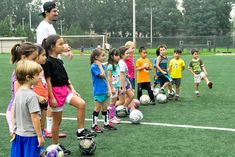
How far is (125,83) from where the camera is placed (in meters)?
7.61

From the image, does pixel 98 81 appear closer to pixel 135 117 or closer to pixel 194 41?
pixel 135 117

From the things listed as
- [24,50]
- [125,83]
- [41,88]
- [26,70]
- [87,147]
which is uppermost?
[24,50]

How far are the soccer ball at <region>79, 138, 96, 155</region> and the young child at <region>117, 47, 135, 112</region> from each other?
7.58 ft

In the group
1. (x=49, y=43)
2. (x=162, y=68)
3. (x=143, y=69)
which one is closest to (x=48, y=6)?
(x=49, y=43)

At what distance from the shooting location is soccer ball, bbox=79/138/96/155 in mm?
5254

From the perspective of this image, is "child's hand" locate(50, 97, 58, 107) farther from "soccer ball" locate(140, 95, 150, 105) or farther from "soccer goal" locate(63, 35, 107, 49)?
"soccer goal" locate(63, 35, 107, 49)

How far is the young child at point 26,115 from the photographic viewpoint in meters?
3.71

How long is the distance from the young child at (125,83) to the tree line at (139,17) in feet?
228

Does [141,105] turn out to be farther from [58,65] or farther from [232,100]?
[58,65]

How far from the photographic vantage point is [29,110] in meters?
3.73

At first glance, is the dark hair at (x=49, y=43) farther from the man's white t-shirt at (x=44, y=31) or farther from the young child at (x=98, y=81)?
the young child at (x=98, y=81)

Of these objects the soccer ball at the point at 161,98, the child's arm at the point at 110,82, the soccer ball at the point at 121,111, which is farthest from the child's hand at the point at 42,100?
the soccer ball at the point at 161,98

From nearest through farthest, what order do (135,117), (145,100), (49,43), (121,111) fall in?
1. (49,43)
2. (135,117)
3. (121,111)
4. (145,100)

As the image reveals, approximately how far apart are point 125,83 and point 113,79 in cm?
28
